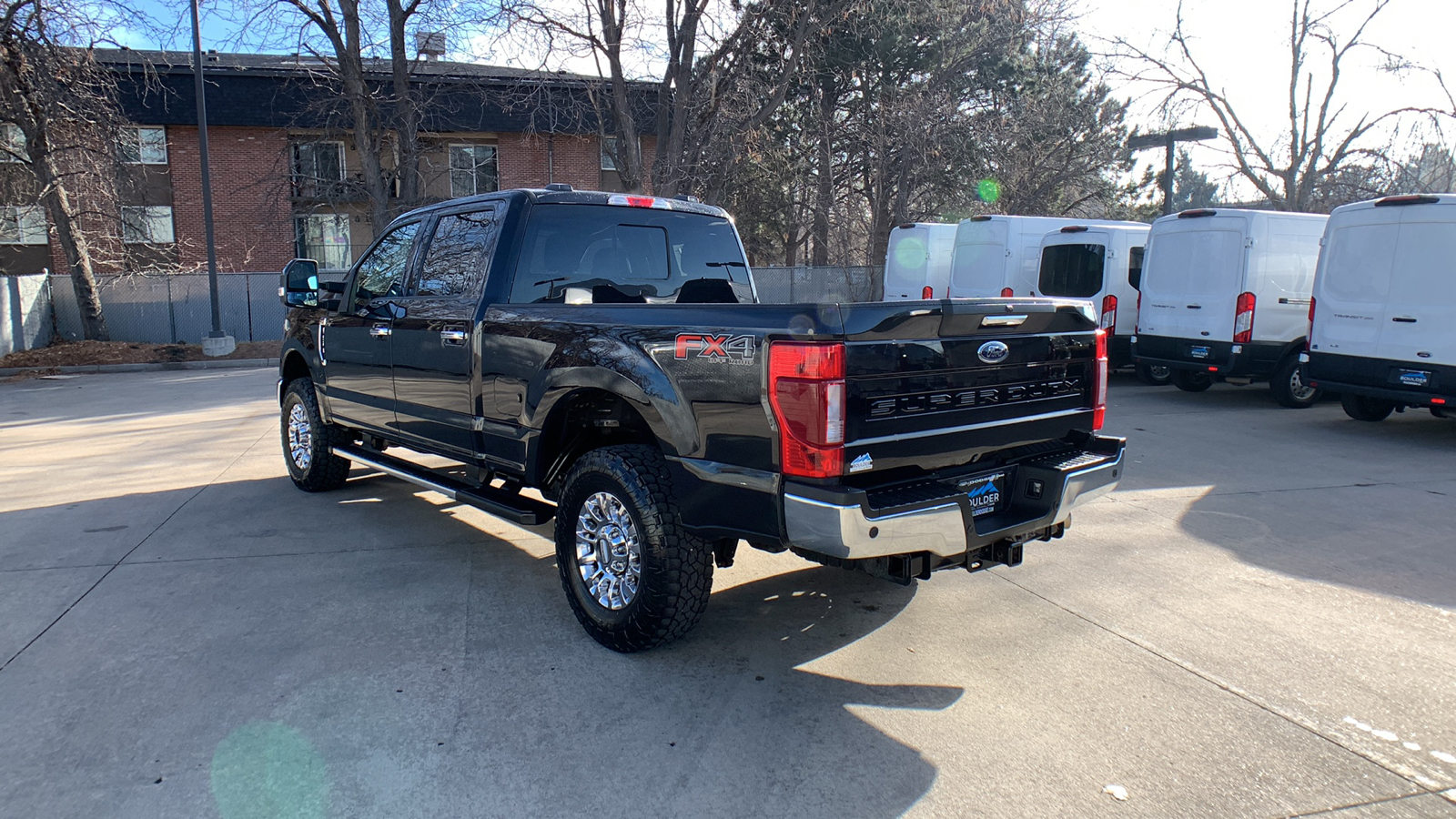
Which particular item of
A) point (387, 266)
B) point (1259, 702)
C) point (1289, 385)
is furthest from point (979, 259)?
point (1259, 702)

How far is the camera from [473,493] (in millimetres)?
5172

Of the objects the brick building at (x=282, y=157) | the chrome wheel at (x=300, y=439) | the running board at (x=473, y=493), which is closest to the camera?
the running board at (x=473, y=493)

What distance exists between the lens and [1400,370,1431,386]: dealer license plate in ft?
30.9

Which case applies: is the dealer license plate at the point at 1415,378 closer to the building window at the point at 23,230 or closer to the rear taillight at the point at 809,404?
the rear taillight at the point at 809,404

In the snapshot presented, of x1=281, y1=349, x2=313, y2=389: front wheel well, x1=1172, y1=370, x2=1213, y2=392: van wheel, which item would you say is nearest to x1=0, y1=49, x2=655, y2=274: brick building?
x1=1172, y1=370, x2=1213, y2=392: van wheel

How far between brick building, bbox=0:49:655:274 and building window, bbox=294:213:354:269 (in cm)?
4

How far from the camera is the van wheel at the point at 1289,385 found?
12.0m

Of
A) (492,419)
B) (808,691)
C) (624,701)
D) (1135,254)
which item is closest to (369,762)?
(624,701)

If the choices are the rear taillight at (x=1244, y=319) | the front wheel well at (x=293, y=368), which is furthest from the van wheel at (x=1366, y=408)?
the front wheel well at (x=293, y=368)

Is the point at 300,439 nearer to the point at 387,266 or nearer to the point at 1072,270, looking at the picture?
the point at 387,266

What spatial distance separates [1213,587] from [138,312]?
959 inches

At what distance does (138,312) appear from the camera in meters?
22.3

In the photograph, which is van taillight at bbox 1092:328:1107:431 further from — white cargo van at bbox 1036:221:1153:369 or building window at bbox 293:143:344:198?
building window at bbox 293:143:344:198

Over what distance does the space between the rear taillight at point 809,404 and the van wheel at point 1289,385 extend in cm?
1094
